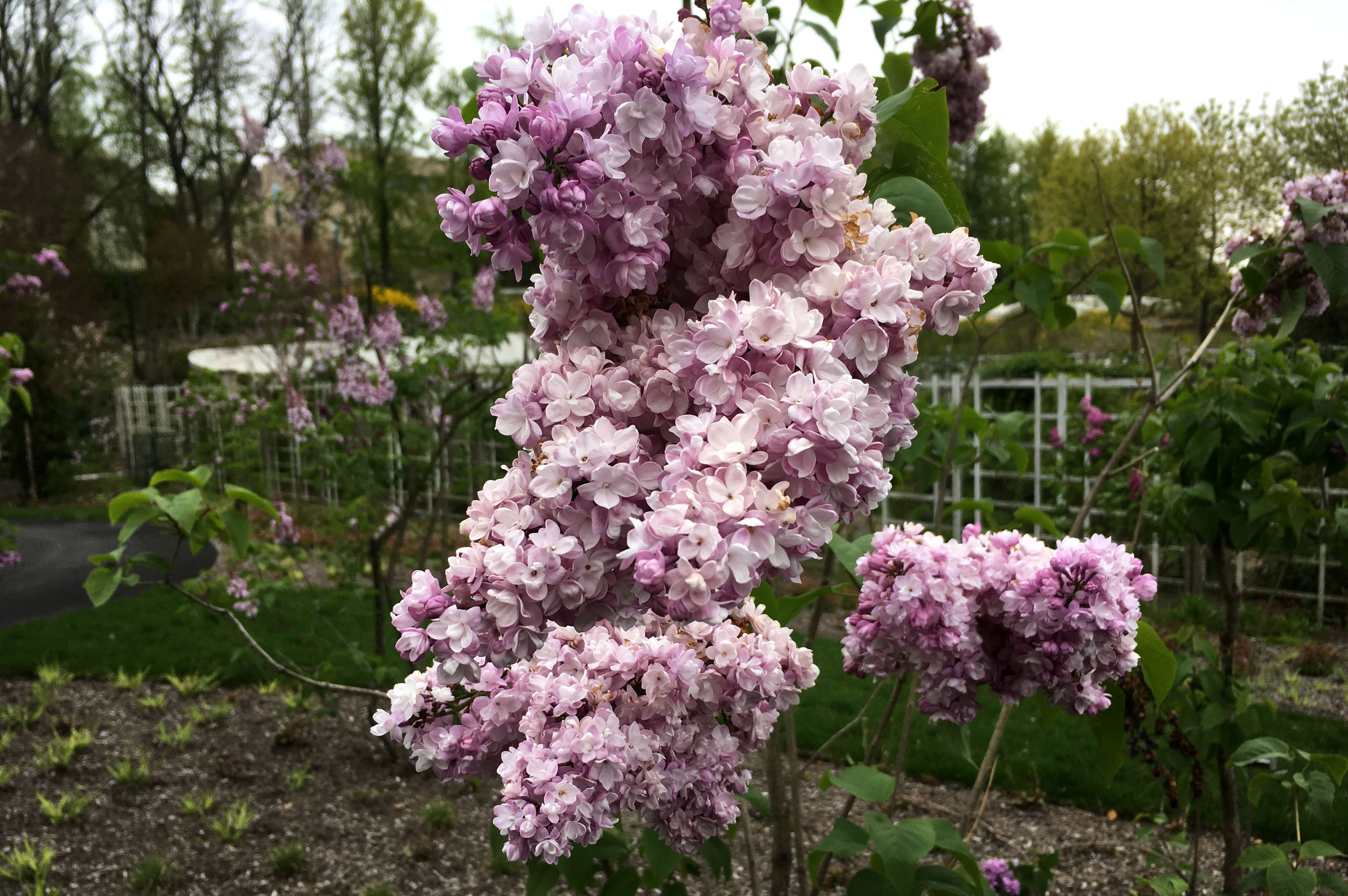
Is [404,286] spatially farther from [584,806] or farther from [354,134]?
[584,806]

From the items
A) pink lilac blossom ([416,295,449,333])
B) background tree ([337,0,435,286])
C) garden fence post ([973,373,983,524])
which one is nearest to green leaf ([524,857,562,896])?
pink lilac blossom ([416,295,449,333])

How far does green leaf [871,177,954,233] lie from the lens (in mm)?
1000

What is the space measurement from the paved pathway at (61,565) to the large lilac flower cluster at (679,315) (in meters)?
6.89

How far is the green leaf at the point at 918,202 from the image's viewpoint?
1000 millimetres

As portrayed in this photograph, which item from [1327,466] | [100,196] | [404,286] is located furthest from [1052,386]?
[100,196]

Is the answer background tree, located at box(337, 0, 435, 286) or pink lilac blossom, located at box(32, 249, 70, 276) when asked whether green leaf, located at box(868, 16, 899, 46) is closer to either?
pink lilac blossom, located at box(32, 249, 70, 276)

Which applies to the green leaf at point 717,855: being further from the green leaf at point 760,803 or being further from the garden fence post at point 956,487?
the garden fence post at point 956,487

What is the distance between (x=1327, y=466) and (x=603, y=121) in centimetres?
275

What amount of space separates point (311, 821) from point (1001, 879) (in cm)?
279

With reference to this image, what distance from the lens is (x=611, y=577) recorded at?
0.70 meters

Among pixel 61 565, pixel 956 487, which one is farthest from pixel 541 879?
pixel 61 565

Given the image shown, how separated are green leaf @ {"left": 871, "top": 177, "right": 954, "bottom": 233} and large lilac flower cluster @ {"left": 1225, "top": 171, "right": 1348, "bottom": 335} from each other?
4.15 ft

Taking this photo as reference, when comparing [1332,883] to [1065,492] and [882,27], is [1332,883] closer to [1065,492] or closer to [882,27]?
[882,27]

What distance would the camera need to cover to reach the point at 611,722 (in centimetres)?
92
